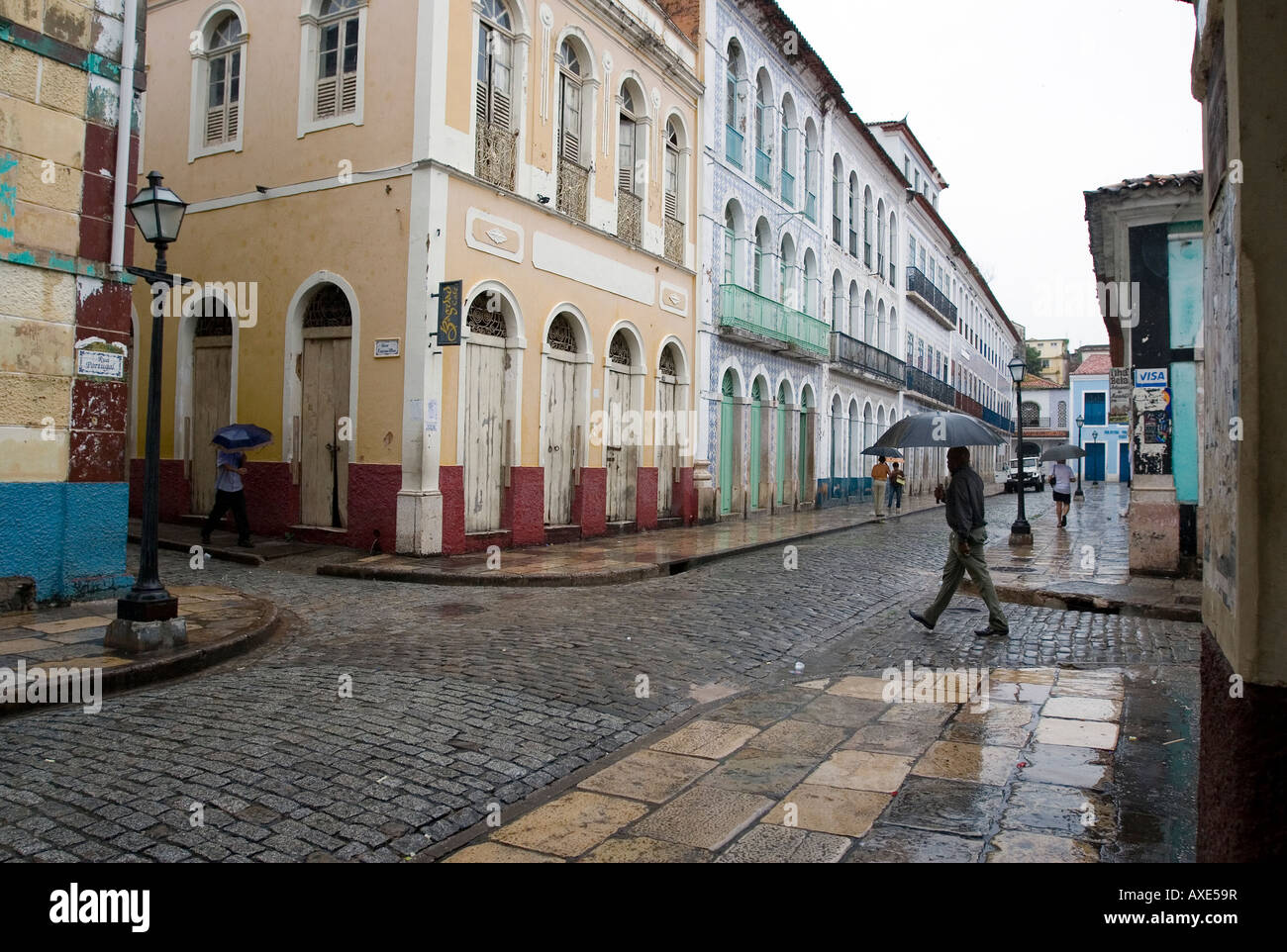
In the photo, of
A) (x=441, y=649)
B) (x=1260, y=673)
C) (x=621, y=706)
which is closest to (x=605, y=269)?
(x=441, y=649)

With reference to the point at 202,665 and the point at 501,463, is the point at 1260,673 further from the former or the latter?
the point at 501,463

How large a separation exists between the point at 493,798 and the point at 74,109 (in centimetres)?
744

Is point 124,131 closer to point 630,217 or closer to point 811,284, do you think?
point 630,217

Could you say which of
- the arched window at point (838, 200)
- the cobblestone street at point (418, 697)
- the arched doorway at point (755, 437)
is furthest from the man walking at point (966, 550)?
the arched window at point (838, 200)

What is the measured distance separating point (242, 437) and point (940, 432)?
8626 millimetres

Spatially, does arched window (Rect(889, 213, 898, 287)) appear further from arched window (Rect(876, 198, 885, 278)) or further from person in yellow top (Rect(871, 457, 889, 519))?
person in yellow top (Rect(871, 457, 889, 519))

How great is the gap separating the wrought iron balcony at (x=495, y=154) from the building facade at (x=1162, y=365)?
25.3 feet

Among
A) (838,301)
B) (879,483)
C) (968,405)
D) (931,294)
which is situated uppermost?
(931,294)

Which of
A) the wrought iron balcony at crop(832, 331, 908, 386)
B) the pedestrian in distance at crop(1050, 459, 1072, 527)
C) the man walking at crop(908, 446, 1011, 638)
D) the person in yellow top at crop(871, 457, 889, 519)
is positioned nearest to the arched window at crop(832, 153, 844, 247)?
the wrought iron balcony at crop(832, 331, 908, 386)

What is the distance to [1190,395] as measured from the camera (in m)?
11.5

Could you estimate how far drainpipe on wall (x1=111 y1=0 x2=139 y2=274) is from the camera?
8406 millimetres

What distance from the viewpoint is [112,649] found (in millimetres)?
6422

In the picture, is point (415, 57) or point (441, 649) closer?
point (441, 649)

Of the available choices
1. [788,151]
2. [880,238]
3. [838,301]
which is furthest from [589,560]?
[880,238]
